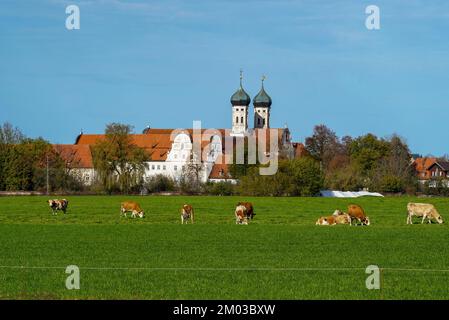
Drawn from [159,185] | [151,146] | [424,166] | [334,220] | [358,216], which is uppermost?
[151,146]

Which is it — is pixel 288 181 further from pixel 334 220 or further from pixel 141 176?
pixel 334 220

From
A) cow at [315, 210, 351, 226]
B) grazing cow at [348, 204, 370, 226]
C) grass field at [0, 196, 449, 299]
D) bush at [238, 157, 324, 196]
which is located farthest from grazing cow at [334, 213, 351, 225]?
bush at [238, 157, 324, 196]

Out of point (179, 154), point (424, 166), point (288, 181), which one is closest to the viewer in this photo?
point (288, 181)

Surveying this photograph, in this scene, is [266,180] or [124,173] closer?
[266,180]

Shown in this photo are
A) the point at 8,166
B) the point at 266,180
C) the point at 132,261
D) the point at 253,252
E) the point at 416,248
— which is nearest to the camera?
the point at 132,261

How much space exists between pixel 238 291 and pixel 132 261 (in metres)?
6.62

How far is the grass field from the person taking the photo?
18688mm

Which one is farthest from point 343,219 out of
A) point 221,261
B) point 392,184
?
point 392,184

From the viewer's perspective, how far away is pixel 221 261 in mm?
25078

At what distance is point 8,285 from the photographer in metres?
19.1

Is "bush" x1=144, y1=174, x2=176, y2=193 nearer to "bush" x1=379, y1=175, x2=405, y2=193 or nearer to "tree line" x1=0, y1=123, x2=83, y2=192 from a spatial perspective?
"tree line" x1=0, y1=123, x2=83, y2=192

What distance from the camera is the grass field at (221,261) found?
18.7 meters
